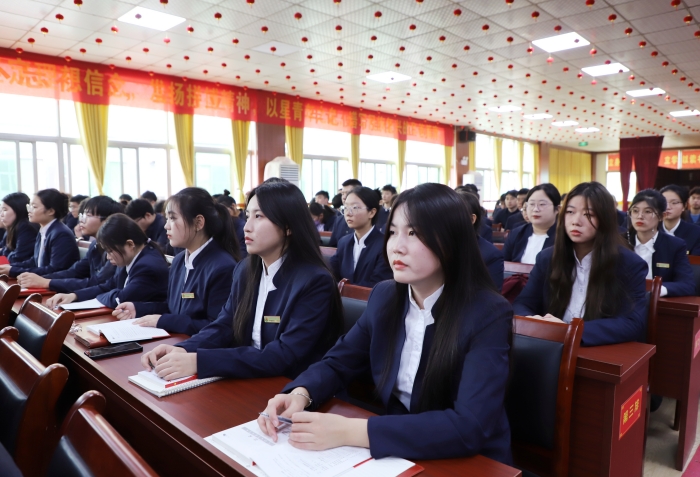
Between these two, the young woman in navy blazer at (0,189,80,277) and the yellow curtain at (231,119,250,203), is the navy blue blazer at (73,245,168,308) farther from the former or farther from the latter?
the yellow curtain at (231,119,250,203)

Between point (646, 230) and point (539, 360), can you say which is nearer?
point (539, 360)

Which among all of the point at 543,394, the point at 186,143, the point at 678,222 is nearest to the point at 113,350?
the point at 543,394

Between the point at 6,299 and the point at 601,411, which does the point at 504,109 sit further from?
the point at 6,299

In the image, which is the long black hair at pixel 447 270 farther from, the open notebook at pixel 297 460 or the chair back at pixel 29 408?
the chair back at pixel 29 408

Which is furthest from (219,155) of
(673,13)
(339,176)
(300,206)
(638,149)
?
(638,149)

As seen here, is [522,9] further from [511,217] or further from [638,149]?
[638,149]

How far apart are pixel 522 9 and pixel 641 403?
15.0 feet

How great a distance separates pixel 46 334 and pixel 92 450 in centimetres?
98

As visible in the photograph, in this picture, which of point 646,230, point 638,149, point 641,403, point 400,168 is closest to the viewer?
point 641,403

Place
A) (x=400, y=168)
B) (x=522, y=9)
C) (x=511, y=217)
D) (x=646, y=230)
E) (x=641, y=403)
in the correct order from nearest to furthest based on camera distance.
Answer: (x=641, y=403) → (x=646, y=230) → (x=522, y=9) → (x=511, y=217) → (x=400, y=168)

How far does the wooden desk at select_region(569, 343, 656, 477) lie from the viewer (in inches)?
55.7

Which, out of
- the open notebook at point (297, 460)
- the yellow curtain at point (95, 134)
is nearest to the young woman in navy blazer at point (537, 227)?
the open notebook at point (297, 460)

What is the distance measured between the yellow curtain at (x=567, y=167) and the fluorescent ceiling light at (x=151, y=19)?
15.0 meters

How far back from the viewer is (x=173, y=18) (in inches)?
211
